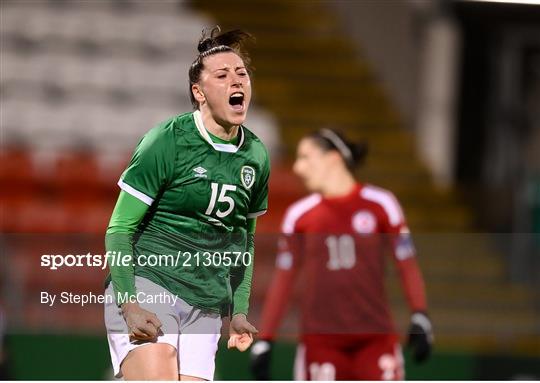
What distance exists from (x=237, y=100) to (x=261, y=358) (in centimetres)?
122

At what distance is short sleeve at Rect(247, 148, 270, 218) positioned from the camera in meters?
2.99

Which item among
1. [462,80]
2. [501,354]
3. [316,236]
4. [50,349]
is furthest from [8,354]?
[462,80]

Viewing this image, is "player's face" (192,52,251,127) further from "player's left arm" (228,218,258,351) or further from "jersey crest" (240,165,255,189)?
"player's left arm" (228,218,258,351)

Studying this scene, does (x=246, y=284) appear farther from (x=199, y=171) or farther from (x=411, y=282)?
(x=411, y=282)

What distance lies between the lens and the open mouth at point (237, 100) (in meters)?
2.88

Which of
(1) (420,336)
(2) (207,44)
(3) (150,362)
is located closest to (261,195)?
(2) (207,44)

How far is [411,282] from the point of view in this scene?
404cm

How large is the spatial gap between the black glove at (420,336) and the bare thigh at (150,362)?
1181 mm

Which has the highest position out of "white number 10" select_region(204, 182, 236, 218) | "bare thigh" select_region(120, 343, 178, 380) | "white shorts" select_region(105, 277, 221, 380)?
"white number 10" select_region(204, 182, 236, 218)

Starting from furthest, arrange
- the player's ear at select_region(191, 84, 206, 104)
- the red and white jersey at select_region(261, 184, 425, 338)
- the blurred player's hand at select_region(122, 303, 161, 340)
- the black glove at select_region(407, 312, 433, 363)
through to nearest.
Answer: the red and white jersey at select_region(261, 184, 425, 338), the black glove at select_region(407, 312, 433, 363), the player's ear at select_region(191, 84, 206, 104), the blurred player's hand at select_region(122, 303, 161, 340)

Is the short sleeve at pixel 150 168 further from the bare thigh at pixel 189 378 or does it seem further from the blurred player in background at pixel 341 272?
the blurred player in background at pixel 341 272

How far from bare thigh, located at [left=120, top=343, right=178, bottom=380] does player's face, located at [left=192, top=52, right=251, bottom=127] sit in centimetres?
60

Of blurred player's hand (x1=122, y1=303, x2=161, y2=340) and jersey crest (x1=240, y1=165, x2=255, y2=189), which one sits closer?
blurred player's hand (x1=122, y1=303, x2=161, y2=340)

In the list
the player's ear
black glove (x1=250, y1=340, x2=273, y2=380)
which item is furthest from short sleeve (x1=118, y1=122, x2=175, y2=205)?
black glove (x1=250, y1=340, x2=273, y2=380)
